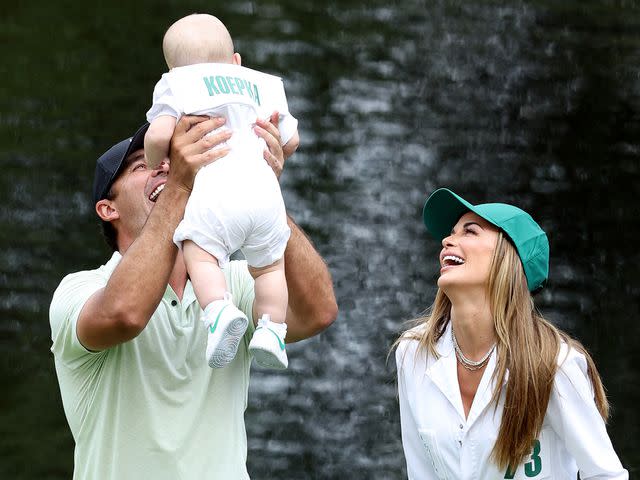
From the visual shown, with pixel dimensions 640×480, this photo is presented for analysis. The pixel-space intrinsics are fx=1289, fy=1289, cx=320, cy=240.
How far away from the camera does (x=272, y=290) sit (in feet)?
8.98

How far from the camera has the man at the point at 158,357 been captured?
2730 millimetres

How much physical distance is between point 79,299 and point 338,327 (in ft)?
11.7

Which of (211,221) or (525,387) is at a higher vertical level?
(211,221)

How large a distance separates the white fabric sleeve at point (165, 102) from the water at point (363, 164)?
345cm

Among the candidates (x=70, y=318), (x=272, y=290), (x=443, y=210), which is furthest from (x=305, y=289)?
(x=443, y=210)

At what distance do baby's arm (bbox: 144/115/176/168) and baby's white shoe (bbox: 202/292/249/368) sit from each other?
400mm

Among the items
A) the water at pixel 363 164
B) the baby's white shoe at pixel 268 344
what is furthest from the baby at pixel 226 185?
the water at pixel 363 164

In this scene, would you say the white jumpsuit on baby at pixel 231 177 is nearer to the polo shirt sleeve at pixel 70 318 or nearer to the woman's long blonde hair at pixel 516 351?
the polo shirt sleeve at pixel 70 318

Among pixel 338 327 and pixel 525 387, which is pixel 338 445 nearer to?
pixel 338 327

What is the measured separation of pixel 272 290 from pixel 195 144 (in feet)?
1.15

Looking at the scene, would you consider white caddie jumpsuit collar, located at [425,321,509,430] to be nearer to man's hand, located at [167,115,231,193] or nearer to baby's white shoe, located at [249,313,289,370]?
baby's white shoe, located at [249,313,289,370]

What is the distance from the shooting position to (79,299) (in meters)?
2.88

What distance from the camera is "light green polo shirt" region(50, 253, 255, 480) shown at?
277cm

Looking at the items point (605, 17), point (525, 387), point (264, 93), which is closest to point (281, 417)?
point (605, 17)
